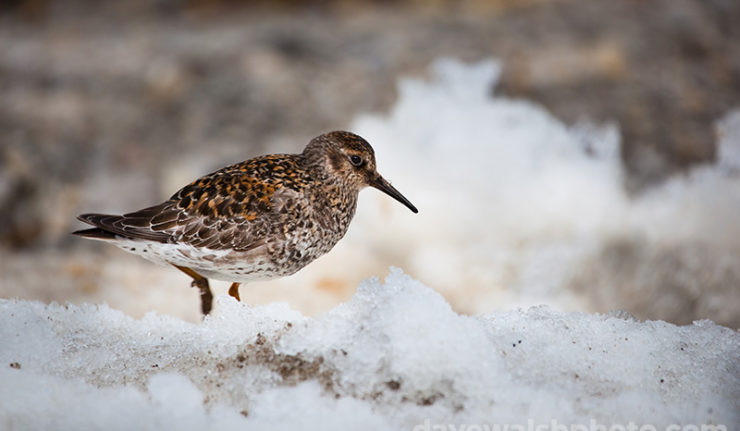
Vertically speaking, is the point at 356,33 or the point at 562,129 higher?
the point at 356,33

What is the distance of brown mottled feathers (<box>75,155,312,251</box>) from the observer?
2.59 metres

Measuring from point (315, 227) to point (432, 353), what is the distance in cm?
96

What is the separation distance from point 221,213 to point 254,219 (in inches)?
5.3

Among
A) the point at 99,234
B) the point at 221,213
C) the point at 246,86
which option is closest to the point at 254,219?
the point at 221,213

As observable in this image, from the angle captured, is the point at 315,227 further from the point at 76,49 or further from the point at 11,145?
the point at 76,49

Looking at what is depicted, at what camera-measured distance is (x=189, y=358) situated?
6.81 ft

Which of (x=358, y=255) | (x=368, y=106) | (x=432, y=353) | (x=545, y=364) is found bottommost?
(x=432, y=353)

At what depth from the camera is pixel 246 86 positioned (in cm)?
605

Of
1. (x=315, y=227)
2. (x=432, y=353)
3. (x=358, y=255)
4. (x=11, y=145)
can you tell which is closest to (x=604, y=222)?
(x=358, y=255)

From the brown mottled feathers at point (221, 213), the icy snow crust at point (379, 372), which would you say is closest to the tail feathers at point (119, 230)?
the brown mottled feathers at point (221, 213)

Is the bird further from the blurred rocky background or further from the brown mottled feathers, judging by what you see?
the blurred rocky background

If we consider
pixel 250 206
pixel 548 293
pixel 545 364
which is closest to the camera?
pixel 545 364

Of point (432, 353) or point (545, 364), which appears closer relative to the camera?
point (432, 353)

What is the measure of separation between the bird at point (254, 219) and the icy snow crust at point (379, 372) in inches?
18.3
